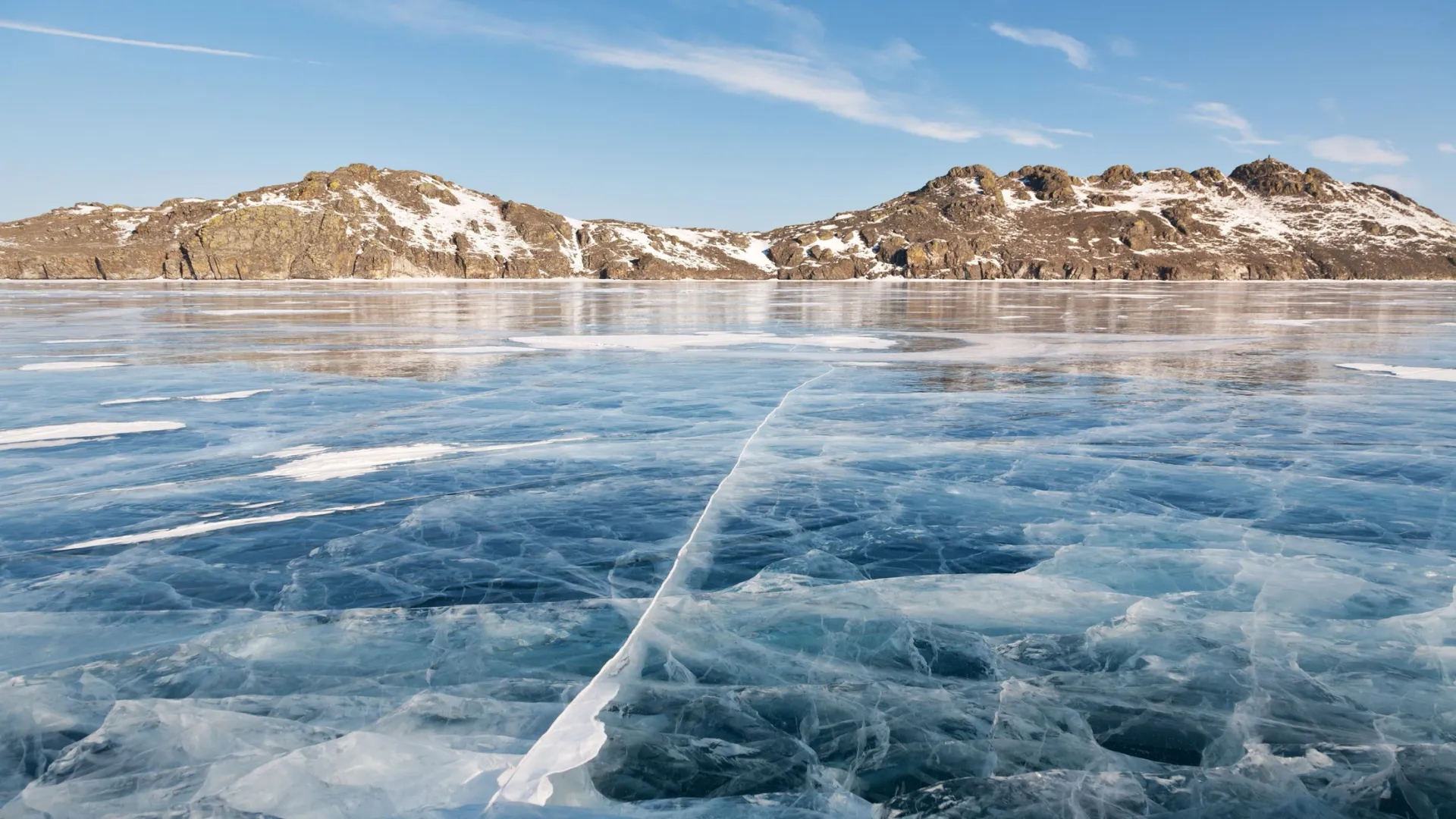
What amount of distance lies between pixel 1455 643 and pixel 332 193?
548 feet

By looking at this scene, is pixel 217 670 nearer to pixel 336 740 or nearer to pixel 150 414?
pixel 336 740

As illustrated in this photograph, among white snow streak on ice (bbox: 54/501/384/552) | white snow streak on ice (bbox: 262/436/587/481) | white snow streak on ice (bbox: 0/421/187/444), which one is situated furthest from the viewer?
white snow streak on ice (bbox: 0/421/187/444)

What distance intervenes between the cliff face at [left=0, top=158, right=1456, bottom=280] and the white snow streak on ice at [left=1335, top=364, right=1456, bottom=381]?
12208 centimetres

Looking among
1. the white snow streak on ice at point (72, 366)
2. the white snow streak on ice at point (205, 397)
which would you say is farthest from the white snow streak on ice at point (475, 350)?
the white snow streak on ice at point (205, 397)

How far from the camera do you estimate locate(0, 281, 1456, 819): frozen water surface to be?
2.79 metres

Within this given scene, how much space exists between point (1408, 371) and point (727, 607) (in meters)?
13.4

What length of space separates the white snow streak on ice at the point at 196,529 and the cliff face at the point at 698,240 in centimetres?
12751

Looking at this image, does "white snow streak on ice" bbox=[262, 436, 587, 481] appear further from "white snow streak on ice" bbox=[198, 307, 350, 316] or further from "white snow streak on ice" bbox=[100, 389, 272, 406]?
"white snow streak on ice" bbox=[198, 307, 350, 316]

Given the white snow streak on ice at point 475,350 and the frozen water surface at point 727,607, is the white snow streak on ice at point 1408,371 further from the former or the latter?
the white snow streak on ice at point 475,350

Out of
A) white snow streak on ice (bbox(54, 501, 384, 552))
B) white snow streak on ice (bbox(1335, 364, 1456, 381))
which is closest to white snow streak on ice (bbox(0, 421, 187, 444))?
white snow streak on ice (bbox(54, 501, 384, 552))

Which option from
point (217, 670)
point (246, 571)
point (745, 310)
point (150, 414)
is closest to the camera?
point (217, 670)

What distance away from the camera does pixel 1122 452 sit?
747 centimetres

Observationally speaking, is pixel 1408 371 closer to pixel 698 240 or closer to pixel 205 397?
pixel 205 397

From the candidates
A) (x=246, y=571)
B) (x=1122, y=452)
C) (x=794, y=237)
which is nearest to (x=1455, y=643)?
(x=1122, y=452)
